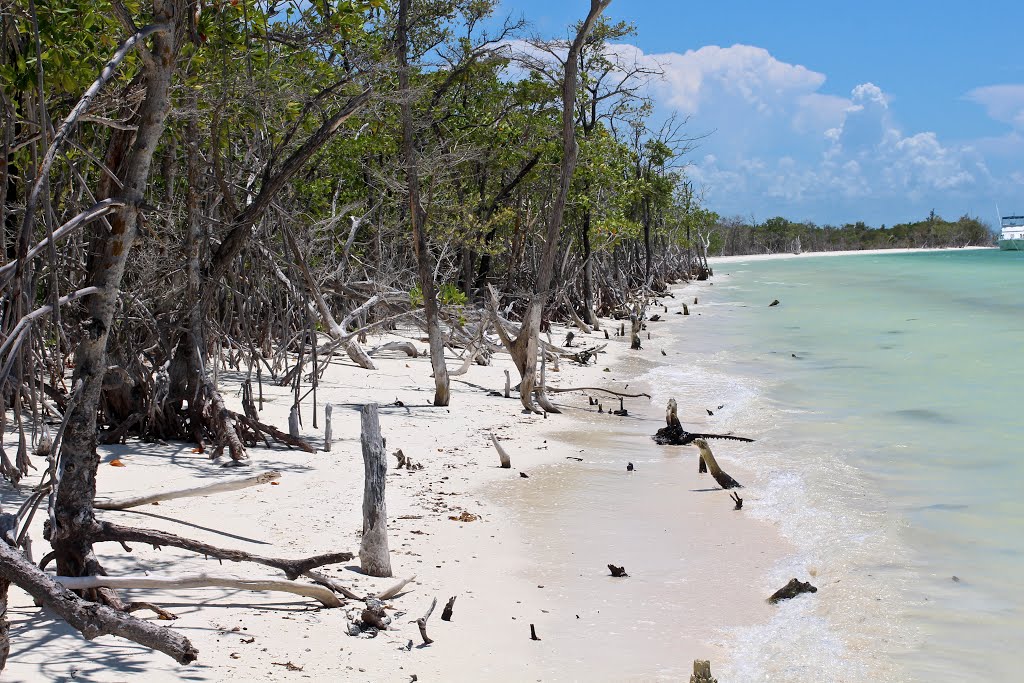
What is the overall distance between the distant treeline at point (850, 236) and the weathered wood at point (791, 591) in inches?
3688

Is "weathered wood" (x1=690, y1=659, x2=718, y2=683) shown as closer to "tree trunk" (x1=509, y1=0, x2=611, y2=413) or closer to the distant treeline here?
"tree trunk" (x1=509, y1=0, x2=611, y2=413)

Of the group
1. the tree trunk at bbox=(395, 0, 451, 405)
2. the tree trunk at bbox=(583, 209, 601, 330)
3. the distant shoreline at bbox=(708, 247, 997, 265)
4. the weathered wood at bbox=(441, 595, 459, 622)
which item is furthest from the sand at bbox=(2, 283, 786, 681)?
the distant shoreline at bbox=(708, 247, 997, 265)

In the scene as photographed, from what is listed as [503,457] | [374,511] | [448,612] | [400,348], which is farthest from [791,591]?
[400,348]

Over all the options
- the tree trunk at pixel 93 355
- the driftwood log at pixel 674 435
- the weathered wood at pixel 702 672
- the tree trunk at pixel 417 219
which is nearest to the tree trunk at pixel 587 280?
the tree trunk at pixel 417 219

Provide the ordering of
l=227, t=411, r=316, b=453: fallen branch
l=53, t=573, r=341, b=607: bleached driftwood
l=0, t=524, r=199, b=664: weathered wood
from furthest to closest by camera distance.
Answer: l=227, t=411, r=316, b=453: fallen branch, l=53, t=573, r=341, b=607: bleached driftwood, l=0, t=524, r=199, b=664: weathered wood

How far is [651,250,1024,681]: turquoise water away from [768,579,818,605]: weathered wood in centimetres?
5

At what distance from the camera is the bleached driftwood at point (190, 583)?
3.10 m

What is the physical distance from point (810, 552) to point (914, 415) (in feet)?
21.3

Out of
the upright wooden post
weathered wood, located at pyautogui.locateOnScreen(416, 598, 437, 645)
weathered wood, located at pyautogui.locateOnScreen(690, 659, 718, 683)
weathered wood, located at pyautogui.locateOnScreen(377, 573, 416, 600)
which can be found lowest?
weathered wood, located at pyautogui.locateOnScreen(690, 659, 718, 683)

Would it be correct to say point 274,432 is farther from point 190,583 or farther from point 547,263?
point 547,263

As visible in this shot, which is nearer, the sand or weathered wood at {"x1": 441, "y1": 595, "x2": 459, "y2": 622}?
the sand

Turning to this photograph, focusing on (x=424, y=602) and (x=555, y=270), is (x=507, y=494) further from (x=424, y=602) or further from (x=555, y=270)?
(x=555, y=270)

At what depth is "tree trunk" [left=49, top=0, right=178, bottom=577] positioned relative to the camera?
10.8 feet

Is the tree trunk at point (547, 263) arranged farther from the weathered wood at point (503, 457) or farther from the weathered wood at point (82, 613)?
the weathered wood at point (82, 613)
